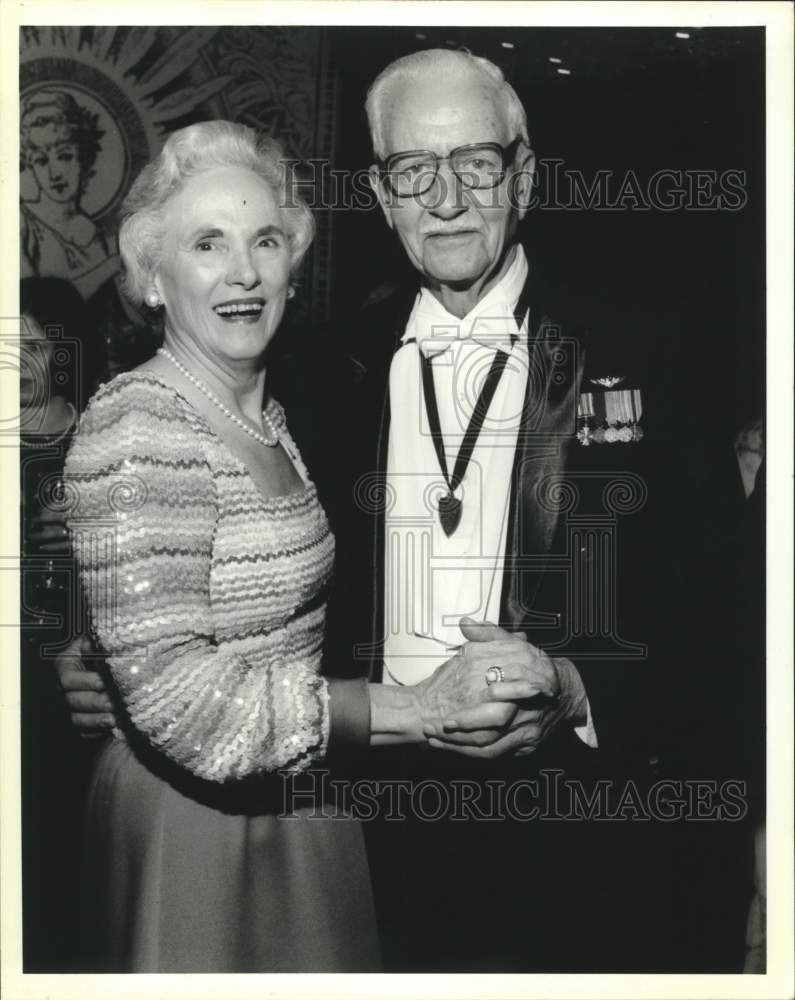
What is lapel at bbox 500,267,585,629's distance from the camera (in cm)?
259

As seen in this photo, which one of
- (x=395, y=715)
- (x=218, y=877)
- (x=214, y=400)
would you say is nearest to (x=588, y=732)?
(x=395, y=715)

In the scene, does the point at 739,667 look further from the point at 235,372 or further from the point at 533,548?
the point at 235,372

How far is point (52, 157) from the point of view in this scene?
8.58 ft

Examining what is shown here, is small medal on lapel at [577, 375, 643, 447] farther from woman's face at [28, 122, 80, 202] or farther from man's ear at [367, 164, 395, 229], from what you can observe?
woman's face at [28, 122, 80, 202]

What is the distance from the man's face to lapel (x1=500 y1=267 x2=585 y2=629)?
0.25 m

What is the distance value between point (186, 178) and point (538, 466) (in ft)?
3.13

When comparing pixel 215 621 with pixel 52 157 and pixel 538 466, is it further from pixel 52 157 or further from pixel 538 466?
pixel 52 157

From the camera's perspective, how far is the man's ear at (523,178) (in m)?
2.59

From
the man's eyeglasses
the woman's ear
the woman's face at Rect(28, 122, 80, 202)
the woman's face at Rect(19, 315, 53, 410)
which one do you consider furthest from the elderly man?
the woman's face at Rect(28, 122, 80, 202)

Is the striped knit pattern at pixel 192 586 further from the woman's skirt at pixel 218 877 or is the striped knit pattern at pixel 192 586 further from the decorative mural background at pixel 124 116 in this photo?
the decorative mural background at pixel 124 116

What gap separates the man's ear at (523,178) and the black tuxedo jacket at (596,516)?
0.20 meters

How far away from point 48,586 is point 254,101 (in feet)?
3.76

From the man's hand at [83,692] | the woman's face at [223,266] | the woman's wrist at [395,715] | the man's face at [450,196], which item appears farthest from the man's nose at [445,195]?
the man's hand at [83,692]

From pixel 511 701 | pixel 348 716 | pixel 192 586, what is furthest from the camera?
pixel 511 701
